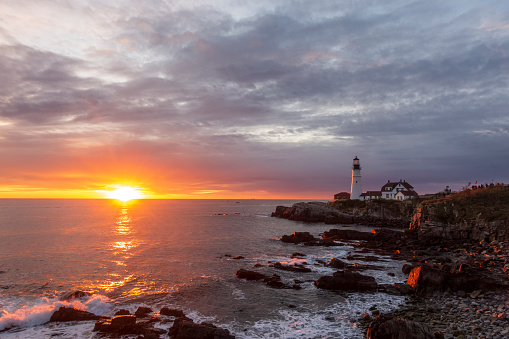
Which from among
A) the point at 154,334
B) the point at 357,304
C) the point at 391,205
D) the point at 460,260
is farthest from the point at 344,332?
the point at 391,205

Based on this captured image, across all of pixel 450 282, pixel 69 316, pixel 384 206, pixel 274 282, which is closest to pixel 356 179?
pixel 384 206

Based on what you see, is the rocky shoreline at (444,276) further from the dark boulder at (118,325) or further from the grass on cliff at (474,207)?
the dark boulder at (118,325)

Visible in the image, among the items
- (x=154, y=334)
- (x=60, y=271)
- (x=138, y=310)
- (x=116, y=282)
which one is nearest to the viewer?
(x=154, y=334)

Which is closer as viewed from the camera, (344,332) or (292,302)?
(344,332)

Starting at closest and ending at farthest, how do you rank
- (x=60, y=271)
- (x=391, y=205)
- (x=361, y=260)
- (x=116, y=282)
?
(x=116, y=282) → (x=60, y=271) → (x=361, y=260) → (x=391, y=205)

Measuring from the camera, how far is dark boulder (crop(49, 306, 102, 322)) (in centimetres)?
1862

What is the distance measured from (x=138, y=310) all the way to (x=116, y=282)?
375 inches

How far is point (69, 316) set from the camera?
61.4 feet

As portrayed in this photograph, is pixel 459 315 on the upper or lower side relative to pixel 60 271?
upper

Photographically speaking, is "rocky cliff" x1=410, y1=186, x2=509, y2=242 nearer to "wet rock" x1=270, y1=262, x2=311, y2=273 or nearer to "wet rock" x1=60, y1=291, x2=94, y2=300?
"wet rock" x1=270, y1=262, x2=311, y2=273

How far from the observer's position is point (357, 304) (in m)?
20.8

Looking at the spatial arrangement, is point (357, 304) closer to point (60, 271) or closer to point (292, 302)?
point (292, 302)

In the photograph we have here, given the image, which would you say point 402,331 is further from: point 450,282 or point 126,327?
point 126,327

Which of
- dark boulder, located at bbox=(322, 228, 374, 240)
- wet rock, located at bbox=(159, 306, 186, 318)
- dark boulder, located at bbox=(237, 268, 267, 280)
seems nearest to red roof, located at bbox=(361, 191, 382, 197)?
dark boulder, located at bbox=(322, 228, 374, 240)
